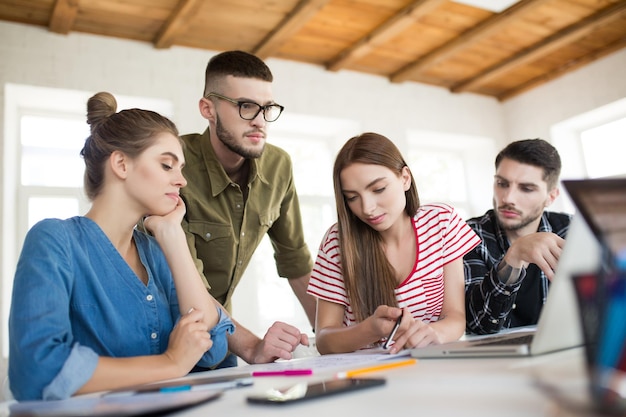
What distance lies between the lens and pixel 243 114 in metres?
2.06

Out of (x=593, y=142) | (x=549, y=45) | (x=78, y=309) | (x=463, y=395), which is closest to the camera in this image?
(x=463, y=395)

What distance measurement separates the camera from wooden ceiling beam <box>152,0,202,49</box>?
146 inches

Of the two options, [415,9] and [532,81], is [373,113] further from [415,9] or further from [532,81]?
[532,81]

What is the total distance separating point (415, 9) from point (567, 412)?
392cm

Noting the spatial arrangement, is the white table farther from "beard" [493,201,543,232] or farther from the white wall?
the white wall

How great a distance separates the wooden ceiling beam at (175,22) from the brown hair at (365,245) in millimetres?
2478

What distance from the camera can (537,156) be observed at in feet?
7.76

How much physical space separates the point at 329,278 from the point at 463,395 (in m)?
1.11

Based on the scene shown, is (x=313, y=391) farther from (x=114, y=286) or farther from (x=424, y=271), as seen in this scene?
(x=424, y=271)

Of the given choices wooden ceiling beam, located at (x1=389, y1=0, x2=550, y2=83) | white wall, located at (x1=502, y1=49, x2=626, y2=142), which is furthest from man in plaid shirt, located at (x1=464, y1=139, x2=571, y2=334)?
white wall, located at (x1=502, y1=49, x2=626, y2=142)

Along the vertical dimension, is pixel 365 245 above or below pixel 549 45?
below

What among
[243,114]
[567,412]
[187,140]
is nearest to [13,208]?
[187,140]

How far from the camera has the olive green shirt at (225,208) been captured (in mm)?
2010

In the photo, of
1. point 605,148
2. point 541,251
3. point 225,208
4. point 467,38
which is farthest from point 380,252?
point 605,148
